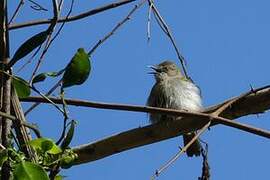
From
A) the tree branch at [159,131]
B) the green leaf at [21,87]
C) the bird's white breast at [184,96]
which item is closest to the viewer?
the green leaf at [21,87]

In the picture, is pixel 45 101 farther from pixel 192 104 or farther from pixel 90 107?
pixel 192 104

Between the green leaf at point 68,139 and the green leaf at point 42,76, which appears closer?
the green leaf at point 68,139

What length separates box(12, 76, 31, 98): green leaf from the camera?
220 centimetres

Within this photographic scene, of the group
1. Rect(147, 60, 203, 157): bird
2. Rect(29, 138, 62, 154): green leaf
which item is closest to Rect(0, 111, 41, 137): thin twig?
Rect(29, 138, 62, 154): green leaf

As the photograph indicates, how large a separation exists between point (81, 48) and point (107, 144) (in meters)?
1.04

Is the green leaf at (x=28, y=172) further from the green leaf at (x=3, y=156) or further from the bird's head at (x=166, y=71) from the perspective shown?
the bird's head at (x=166, y=71)

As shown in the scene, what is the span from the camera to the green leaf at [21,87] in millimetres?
2203

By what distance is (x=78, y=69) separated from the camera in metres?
2.13

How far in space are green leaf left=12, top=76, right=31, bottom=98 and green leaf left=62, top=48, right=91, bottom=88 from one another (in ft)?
0.44

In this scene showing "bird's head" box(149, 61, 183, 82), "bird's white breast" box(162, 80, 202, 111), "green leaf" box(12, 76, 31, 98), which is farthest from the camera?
"bird's head" box(149, 61, 183, 82)

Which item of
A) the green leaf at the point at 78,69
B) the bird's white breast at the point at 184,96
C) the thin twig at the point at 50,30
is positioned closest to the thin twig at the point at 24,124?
the green leaf at the point at 78,69

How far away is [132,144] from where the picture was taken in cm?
313

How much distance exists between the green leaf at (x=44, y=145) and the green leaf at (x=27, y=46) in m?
0.39

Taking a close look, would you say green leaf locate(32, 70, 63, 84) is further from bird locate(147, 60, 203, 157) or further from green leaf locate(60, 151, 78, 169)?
bird locate(147, 60, 203, 157)
